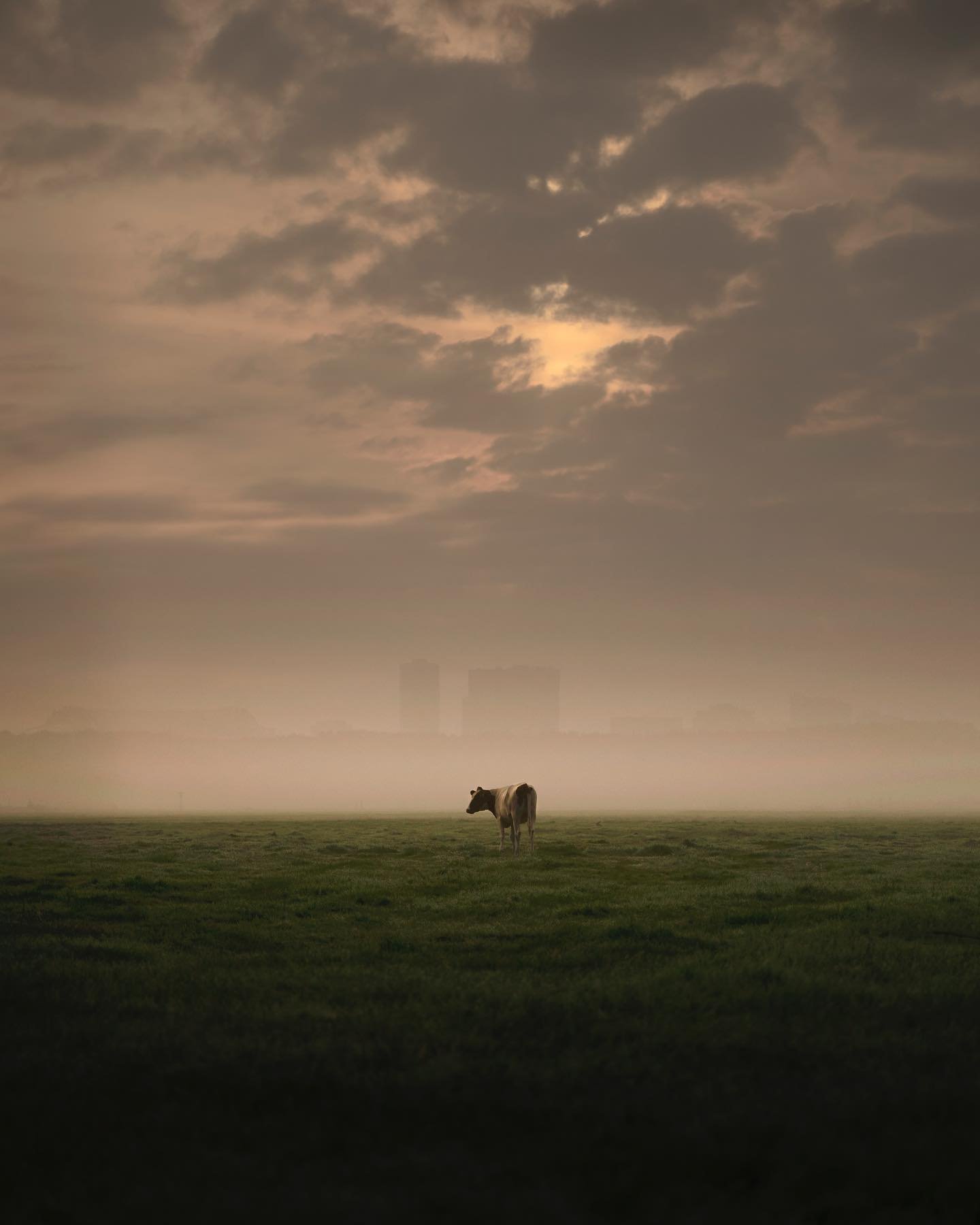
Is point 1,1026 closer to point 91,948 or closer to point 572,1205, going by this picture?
point 91,948

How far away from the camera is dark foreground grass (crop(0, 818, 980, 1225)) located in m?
7.46

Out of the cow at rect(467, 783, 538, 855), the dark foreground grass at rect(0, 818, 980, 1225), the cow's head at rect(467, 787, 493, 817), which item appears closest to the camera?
the dark foreground grass at rect(0, 818, 980, 1225)

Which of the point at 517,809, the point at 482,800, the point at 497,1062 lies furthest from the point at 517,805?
the point at 497,1062

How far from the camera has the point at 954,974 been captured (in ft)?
47.4

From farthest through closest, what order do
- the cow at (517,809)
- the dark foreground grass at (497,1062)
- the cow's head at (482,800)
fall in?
the cow's head at (482,800), the cow at (517,809), the dark foreground grass at (497,1062)

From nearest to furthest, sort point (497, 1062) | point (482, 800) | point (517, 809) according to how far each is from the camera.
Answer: point (497, 1062)
point (517, 809)
point (482, 800)

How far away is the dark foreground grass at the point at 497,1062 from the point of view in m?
7.46

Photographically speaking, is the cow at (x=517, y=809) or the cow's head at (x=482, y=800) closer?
the cow at (x=517, y=809)

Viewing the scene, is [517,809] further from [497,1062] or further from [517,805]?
[497,1062]

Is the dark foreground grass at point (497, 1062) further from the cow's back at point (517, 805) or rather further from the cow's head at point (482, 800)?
the cow's head at point (482, 800)

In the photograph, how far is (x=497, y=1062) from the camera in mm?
10109

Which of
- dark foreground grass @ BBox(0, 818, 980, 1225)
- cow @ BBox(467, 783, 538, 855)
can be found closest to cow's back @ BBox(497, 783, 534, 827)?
cow @ BBox(467, 783, 538, 855)

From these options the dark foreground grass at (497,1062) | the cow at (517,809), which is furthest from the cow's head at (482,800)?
the dark foreground grass at (497,1062)

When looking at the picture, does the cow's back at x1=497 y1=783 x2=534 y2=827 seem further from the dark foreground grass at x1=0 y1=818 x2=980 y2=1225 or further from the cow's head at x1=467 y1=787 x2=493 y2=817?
the dark foreground grass at x1=0 y1=818 x2=980 y2=1225
